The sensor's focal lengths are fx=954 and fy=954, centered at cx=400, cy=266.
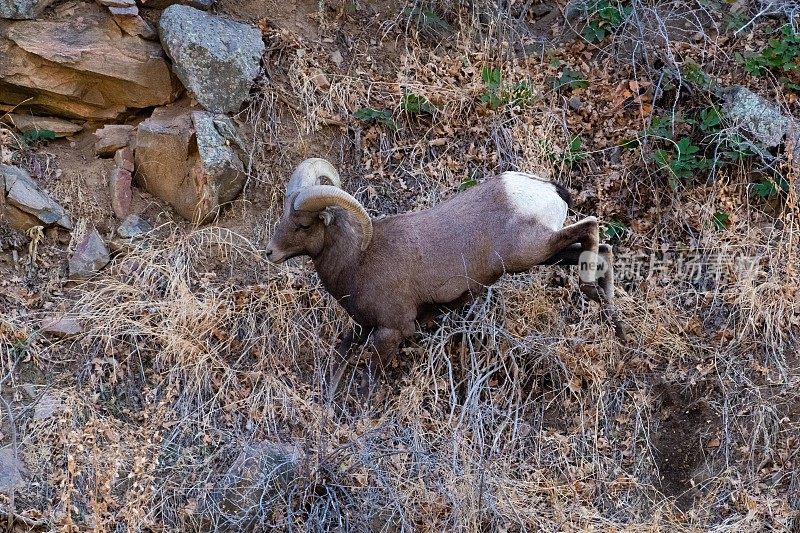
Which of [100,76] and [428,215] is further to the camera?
[100,76]

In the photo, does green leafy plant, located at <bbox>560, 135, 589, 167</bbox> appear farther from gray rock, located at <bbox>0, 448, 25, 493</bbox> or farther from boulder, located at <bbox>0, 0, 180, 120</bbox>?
gray rock, located at <bbox>0, 448, 25, 493</bbox>

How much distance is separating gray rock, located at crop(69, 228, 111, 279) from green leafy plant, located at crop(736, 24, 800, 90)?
499 centimetres

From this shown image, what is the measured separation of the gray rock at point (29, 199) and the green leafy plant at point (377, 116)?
231 centimetres

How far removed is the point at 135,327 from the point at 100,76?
81.2 inches

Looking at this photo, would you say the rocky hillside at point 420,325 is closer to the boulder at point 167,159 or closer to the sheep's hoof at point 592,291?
the boulder at point 167,159

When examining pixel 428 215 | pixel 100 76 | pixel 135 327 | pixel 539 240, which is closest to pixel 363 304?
pixel 428 215

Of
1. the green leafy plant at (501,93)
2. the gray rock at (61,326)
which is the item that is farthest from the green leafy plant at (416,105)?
the gray rock at (61,326)

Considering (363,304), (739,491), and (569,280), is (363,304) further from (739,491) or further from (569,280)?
(739,491)

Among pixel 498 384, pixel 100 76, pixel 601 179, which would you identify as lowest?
pixel 498 384

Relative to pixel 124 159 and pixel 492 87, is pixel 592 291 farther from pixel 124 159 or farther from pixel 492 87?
pixel 124 159

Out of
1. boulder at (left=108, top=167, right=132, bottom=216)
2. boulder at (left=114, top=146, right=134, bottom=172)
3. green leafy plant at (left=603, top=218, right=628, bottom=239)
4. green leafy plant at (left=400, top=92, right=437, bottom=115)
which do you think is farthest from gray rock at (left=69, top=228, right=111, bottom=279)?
green leafy plant at (left=603, top=218, right=628, bottom=239)

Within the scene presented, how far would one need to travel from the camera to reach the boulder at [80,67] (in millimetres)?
7004

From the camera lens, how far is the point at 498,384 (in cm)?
628

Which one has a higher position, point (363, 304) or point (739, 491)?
point (363, 304)
